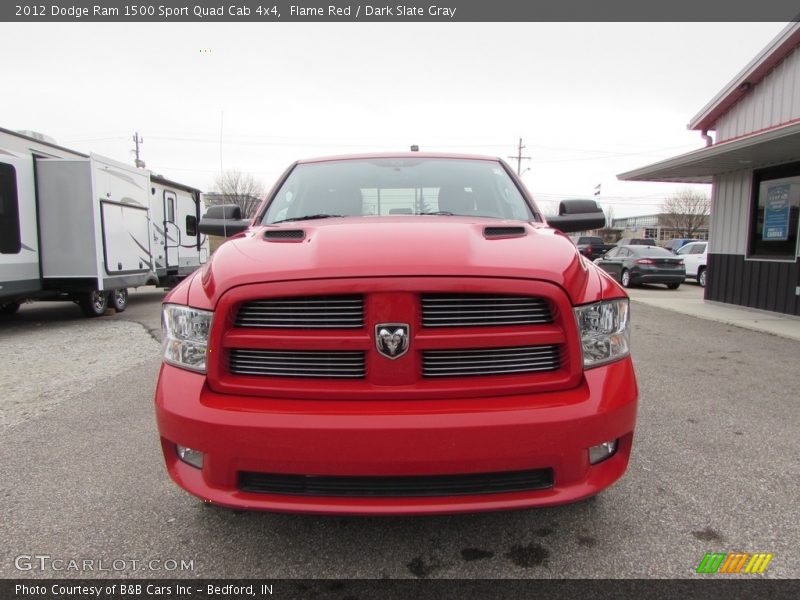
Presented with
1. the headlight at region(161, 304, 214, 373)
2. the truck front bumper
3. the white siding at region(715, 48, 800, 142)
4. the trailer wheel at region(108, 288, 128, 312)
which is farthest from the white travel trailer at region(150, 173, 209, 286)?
the white siding at region(715, 48, 800, 142)

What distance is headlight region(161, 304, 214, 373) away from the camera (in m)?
1.93

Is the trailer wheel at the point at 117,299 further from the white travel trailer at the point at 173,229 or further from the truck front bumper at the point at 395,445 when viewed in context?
the truck front bumper at the point at 395,445

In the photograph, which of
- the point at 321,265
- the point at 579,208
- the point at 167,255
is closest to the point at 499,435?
the point at 321,265

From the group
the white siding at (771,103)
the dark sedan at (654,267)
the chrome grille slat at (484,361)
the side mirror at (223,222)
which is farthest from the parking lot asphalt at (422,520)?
the dark sedan at (654,267)

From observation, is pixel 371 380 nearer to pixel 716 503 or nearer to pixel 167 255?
pixel 716 503

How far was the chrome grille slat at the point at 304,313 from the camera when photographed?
6.06 feet

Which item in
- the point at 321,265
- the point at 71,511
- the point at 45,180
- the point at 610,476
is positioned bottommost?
the point at 71,511

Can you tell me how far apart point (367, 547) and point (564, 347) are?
1203 millimetres

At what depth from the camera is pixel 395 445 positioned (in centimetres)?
169

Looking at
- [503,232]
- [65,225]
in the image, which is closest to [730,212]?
[503,232]

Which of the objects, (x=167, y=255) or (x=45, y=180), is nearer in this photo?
(x=45, y=180)

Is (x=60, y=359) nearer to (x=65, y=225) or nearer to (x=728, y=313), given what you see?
(x=65, y=225)

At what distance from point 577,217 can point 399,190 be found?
1.17 meters

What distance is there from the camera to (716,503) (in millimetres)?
2535
